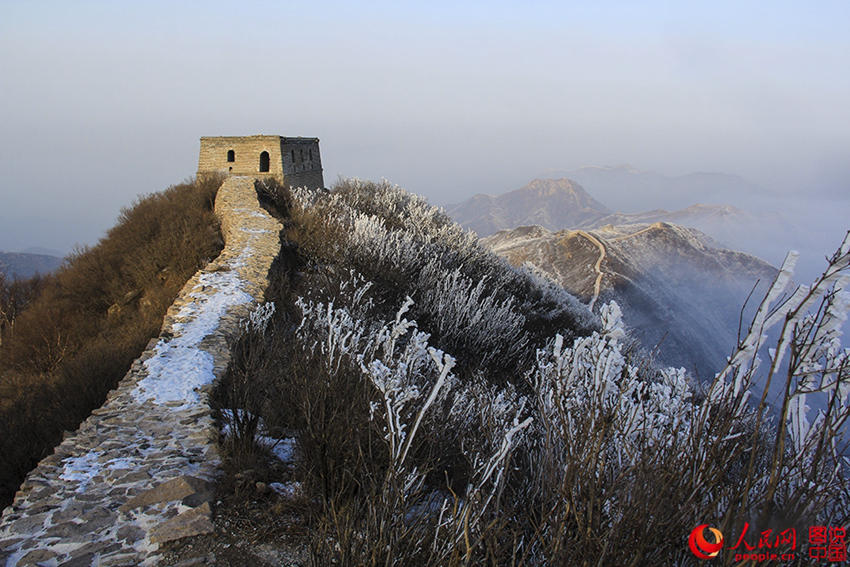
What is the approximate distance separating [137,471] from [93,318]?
7.49 metres

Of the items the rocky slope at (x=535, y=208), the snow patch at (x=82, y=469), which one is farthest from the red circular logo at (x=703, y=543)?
the rocky slope at (x=535, y=208)

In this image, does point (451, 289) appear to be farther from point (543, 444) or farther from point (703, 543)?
point (703, 543)

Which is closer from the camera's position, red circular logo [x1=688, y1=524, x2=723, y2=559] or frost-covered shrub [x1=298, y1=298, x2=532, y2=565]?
red circular logo [x1=688, y1=524, x2=723, y2=559]

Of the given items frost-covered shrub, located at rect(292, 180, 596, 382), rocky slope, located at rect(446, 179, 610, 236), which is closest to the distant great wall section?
frost-covered shrub, located at rect(292, 180, 596, 382)

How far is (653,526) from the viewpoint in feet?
5.82

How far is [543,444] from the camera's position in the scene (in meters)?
3.31

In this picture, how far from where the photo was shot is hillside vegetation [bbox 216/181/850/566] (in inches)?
71.2

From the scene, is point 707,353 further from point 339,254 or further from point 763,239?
point 763,239

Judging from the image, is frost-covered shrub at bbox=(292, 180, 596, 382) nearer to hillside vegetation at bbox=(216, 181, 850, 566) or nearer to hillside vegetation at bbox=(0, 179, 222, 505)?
hillside vegetation at bbox=(216, 181, 850, 566)

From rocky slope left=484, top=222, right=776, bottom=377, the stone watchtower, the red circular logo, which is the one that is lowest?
rocky slope left=484, top=222, right=776, bottom=377

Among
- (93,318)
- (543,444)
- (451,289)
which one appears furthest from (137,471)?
(93,318)

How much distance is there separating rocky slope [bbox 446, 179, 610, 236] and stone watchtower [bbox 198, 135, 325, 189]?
121 metres

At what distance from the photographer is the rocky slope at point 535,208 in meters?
149

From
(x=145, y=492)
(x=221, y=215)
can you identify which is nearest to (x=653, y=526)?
(x=145, y=492)
